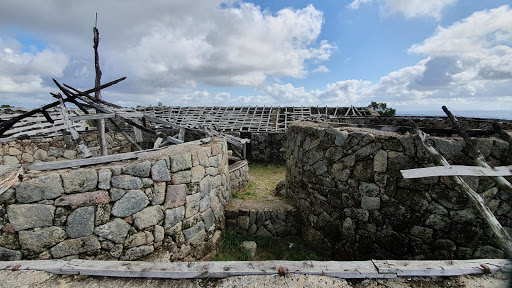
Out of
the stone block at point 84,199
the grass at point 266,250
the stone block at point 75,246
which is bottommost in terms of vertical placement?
the grass at point 266,250

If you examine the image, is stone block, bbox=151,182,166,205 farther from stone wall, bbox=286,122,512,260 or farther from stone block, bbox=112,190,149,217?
stone wall, bbox=286,122,512,260

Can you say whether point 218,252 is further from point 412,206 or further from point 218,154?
point 412,206

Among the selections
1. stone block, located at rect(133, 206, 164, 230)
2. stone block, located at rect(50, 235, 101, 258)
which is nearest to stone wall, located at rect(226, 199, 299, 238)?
stone block, located at rect(133, 206, 164, 230)

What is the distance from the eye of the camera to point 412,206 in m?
3.61

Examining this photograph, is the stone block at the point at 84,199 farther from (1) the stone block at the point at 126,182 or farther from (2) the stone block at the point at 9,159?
(2) the stone block at the point at 9,159

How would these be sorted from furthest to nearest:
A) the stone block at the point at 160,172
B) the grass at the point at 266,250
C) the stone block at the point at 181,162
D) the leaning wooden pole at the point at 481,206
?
1. the grass at the point at 266,250
2. the stone block at the point at 181,162
3. the stone block at the point at 160,172
4. the leaning wooden pole at the point at 481,206

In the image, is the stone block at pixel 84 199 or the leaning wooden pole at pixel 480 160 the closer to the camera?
the leaning wooden pole at pixel 480 160

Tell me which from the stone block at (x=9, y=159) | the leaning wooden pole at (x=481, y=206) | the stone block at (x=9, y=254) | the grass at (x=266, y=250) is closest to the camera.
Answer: the leaning wooden pole at (x=481, y=206)

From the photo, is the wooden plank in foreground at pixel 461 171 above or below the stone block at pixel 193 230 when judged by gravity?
above

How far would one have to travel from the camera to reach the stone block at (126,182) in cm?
330

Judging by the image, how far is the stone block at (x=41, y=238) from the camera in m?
2.89

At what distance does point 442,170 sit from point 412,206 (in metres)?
0.90

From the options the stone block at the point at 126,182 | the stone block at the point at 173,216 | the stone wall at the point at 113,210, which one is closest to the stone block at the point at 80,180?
the stone wall at the point at 113,210

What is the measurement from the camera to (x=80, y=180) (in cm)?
308
